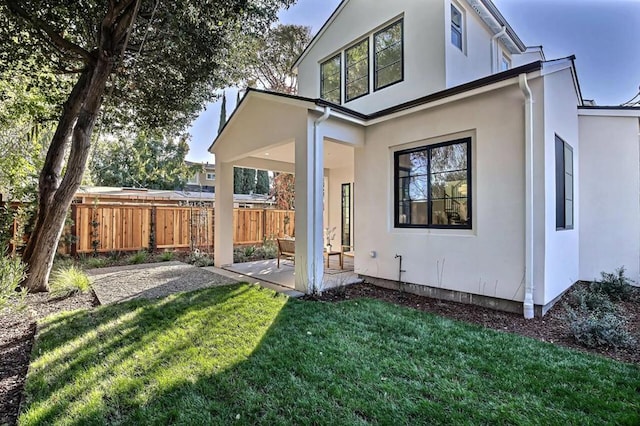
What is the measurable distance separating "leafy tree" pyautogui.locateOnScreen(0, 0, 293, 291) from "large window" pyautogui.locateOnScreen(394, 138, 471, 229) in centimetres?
450

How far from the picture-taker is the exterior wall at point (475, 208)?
16.3 ft

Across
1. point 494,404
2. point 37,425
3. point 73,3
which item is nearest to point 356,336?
point 494,404

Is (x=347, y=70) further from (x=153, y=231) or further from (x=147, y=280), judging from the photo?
(x=153, y=231)

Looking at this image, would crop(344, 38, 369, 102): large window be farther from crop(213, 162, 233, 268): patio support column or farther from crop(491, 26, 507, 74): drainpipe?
crop(213, 162, 233, 268): patio support column

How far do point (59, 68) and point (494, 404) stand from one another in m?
9.80

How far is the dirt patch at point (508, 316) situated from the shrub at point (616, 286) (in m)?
0.27

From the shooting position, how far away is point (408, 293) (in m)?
6.38

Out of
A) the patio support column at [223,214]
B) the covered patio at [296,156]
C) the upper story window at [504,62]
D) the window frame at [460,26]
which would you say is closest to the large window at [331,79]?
the covered patio at [296,156]

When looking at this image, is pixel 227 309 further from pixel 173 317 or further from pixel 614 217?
pixel 614 217

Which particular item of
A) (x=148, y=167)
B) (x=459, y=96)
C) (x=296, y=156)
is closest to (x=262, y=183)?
(x=148, y=167)

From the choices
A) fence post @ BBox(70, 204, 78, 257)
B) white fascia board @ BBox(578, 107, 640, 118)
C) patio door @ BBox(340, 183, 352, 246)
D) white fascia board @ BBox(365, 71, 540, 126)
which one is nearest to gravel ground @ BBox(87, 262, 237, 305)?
fence post @ BBox(70, 204, 78, 257)

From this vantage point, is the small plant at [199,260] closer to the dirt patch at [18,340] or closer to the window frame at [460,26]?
the dirt patch at [18,340]

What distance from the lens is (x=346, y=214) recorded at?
36.6 feet

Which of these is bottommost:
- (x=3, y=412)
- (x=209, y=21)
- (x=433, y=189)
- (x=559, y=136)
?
(x=3, y=412)
